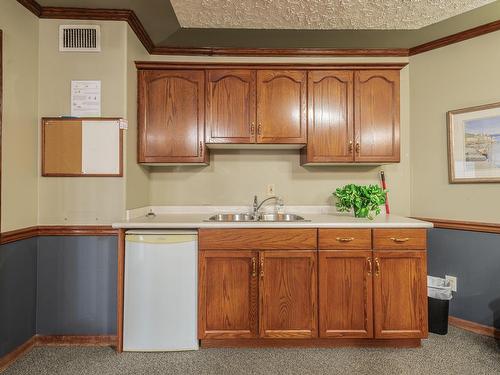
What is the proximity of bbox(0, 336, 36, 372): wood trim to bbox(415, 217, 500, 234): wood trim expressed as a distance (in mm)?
3468

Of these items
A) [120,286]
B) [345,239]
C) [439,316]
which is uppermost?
[345,239]

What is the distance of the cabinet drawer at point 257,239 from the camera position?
2.12 meters

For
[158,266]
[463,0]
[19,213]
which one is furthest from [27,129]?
[463,0]

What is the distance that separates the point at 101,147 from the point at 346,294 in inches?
85.1

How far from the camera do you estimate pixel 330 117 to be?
252cm

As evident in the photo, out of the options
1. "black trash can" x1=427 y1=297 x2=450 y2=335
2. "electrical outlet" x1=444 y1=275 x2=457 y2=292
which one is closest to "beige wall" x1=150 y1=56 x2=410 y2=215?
"electrical outlet" x1=444 y1=275 x2=457 y2=292

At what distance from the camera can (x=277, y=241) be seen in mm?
2127

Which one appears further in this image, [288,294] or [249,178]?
[249,178]

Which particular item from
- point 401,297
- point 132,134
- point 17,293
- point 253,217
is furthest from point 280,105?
point 17,293

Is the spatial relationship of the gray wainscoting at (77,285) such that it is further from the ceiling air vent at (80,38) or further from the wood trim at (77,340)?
the ceiling air vent at (80,38)

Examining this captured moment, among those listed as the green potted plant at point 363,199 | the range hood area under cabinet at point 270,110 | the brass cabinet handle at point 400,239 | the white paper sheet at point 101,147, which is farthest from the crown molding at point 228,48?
the brass cabinet handle at point 400,239

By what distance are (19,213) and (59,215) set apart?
25cm

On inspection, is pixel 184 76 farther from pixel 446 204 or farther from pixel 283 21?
pixel 446 204

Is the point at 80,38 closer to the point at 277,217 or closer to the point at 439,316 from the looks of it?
the point at 277,217
